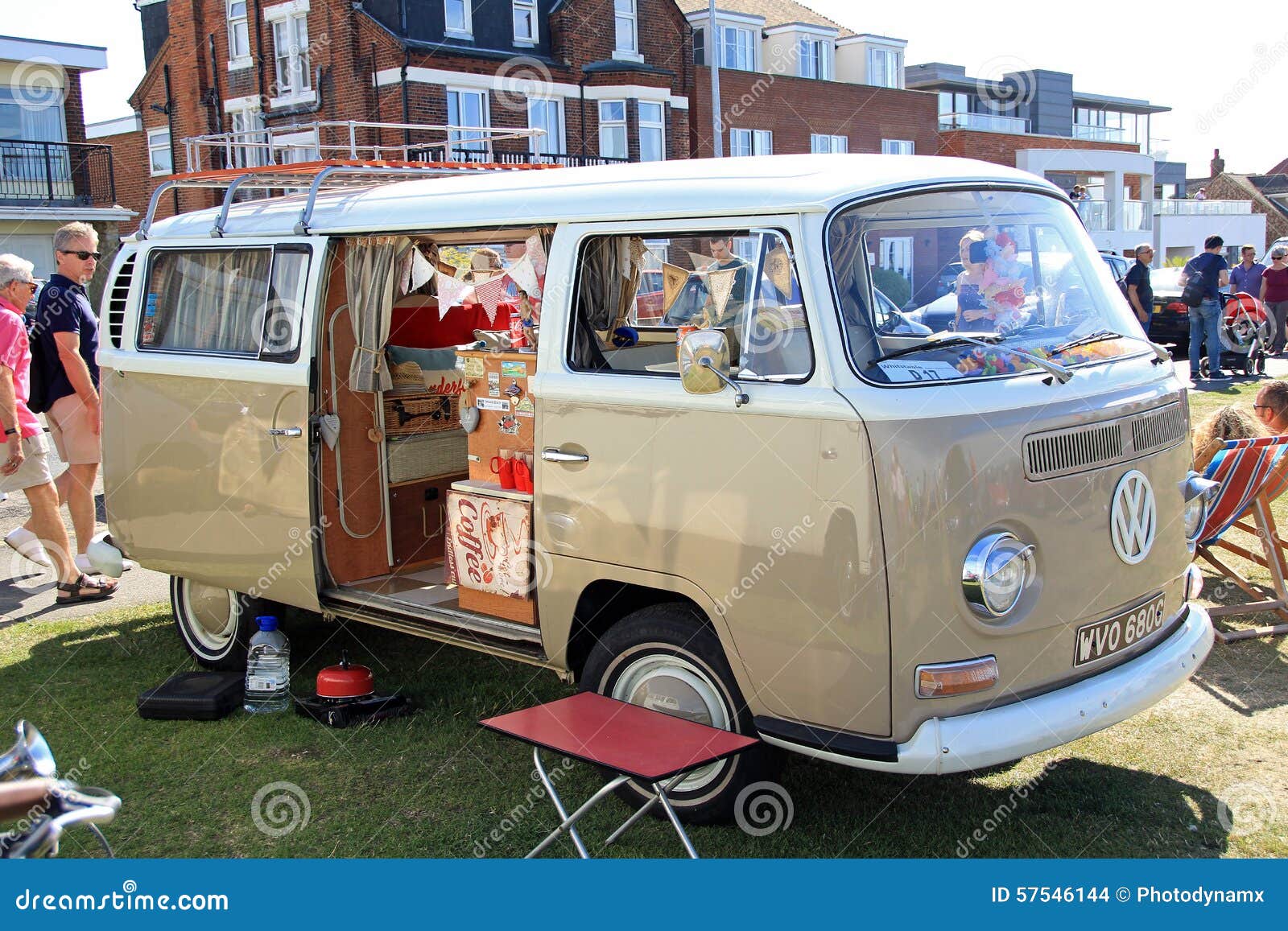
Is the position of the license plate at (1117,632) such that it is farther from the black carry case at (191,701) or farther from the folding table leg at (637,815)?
the black carry case at (191,701)

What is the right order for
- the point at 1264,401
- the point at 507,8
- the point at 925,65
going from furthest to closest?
the point at 925,65
the point at 507,8
the point at 1264,401

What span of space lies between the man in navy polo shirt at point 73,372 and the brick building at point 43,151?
24227mm

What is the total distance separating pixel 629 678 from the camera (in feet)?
14.9

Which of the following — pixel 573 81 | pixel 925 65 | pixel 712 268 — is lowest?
pixel 712 268

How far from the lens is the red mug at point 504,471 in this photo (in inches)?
203

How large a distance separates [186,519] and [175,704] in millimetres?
966

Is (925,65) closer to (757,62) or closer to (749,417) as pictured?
(757,62)

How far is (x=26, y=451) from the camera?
7.39 m

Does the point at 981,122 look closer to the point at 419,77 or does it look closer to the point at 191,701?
the point at 419,77

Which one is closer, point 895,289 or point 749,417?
point 749,417

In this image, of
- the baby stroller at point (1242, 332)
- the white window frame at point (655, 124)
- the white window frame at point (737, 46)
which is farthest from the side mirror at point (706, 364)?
the white window frame at point (737, 46)

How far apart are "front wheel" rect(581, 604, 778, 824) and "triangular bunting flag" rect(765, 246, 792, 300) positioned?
1.25 meters

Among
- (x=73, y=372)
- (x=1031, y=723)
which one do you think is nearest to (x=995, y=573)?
Result: (x=1031, y=723)

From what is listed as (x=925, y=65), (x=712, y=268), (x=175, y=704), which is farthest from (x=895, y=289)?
(x=925, y=65)
